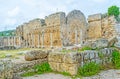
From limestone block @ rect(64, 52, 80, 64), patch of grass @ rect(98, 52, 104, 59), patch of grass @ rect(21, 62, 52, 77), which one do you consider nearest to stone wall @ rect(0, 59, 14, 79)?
patch of grass @ rect(21, 62, 52, 77)

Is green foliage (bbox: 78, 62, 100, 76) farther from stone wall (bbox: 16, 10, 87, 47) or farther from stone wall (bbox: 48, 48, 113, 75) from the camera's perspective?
stone wall (bbox: 16, 10, 87, 47)

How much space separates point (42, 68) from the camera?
33.1 feet

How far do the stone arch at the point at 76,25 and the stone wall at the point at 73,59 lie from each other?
35.1 ft

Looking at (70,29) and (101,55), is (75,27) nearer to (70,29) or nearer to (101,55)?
(70,29)

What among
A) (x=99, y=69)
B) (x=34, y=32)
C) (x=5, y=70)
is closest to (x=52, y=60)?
(x=99, y=69)

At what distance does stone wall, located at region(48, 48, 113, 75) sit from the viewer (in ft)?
31.1

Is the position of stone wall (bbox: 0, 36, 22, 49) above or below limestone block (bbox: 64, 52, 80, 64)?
above

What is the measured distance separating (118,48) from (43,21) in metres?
13.7

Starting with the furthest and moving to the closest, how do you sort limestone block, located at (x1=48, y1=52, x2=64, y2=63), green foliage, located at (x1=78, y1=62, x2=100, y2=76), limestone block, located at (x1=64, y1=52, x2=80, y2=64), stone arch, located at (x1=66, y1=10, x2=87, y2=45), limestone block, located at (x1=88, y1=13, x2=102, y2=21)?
limestone block, located at (x1=88, y1=13, x2=102, y2=21) < stone arch, located at (x1=66, y1=10, x2=87, y2=45) < limestone block, located at (x1=48, y1=52, x2=64, y2=63) < green foliage, located at (x1=78, y1=62, x2=100, y2=76) < limestone block, located at (x1=64, y1=52, x2=80, y2=64)

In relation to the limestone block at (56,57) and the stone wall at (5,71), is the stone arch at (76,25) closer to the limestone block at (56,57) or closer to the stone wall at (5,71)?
the limestone block at (56,57)

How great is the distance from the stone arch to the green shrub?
36.9 feet

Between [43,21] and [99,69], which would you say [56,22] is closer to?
[43,21]

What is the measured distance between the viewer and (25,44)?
2700 cm

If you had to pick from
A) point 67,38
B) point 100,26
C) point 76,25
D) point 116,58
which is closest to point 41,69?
point 116,58
